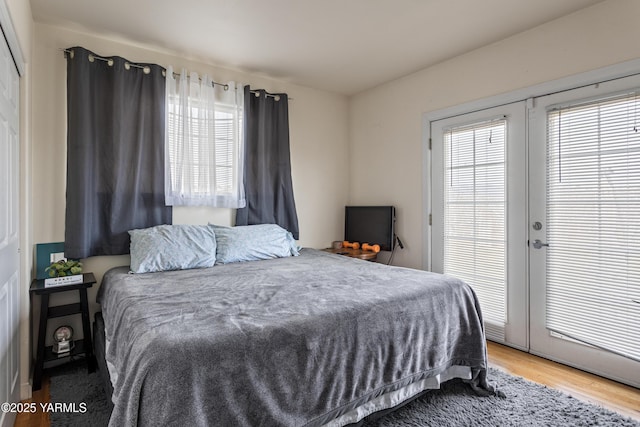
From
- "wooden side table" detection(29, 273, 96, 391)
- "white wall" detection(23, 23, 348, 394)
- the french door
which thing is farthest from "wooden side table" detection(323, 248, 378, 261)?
"wooden side table" detection(29, 273, 96, 391)

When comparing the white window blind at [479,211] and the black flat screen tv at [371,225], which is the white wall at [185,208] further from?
the white window blind at [479,211]

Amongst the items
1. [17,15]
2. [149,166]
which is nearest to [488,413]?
[149,166]

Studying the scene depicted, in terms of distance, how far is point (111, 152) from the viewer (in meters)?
2.77

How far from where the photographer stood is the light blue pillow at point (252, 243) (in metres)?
2.95

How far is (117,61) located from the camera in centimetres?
277

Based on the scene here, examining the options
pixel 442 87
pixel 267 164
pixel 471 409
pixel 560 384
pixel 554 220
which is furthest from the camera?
pixel 267 164

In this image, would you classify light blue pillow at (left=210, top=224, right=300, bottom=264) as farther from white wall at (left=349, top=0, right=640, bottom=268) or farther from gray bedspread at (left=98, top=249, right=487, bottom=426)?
white wall at (left=349, top=0, right=640, bottom=268)

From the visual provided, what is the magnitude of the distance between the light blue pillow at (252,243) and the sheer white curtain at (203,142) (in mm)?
342

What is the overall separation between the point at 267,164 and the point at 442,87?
191 cm

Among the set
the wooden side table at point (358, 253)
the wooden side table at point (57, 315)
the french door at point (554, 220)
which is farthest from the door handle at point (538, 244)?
the wooden side table at point (57, 315)

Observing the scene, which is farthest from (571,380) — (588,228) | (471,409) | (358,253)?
(358,253)

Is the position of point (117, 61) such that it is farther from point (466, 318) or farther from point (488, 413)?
point (488, 413)

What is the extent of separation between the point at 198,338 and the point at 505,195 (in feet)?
8.72

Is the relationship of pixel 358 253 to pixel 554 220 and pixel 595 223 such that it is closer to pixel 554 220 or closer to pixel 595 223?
pixel 554 220
